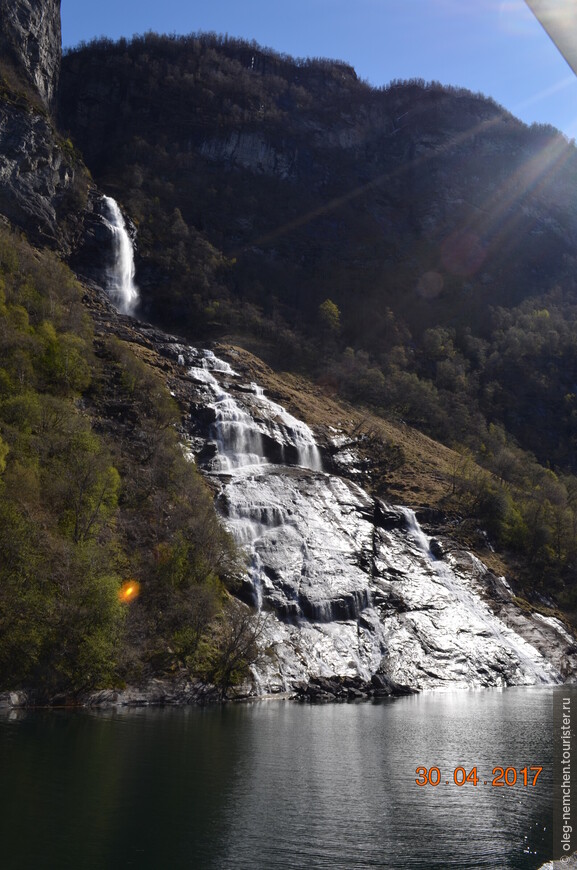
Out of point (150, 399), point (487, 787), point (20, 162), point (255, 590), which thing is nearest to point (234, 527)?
point (255, 590)

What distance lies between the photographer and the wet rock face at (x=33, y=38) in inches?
3962

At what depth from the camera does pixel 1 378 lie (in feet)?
156

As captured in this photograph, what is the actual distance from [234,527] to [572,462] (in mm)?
70007

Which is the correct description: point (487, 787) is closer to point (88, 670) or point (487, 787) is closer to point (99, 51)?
point (88, 670)

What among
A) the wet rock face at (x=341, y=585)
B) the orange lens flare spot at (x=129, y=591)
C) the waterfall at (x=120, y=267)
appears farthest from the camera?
the waterfall at (x=120, y=267)

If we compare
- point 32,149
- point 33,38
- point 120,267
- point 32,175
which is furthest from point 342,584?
point 33,38

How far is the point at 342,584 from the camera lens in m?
50.7

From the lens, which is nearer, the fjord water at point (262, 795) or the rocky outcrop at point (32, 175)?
the fjord water at point (262, 795)

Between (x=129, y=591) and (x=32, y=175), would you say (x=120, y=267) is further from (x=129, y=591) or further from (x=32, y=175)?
(x=129, y=591)

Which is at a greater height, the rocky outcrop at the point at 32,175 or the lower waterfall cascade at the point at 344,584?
the rocky outcrop at the point at 32,175

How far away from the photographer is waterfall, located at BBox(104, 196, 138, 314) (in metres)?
94.6

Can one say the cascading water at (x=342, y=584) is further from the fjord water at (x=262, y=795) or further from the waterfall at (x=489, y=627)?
the fjord water at (x=262, y=795)

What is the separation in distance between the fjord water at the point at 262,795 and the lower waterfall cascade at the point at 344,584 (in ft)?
46.7

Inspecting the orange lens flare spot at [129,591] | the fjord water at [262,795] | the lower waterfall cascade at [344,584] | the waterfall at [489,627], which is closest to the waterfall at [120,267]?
the lower waterfall cascade at [344,584]
